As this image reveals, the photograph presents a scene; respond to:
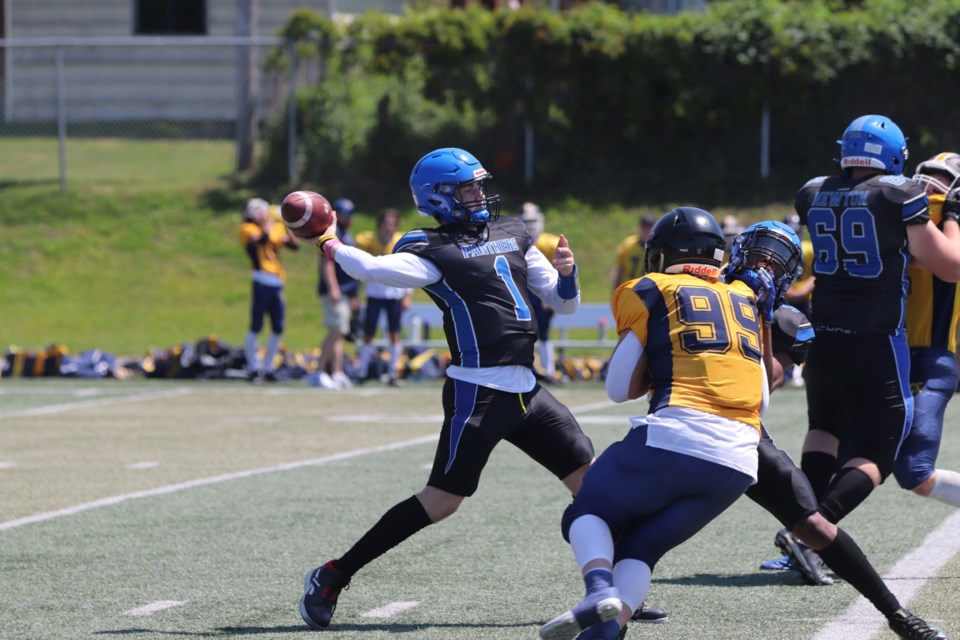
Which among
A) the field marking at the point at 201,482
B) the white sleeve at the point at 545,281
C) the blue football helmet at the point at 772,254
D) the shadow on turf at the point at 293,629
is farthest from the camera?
the field marking at the point at 201,482

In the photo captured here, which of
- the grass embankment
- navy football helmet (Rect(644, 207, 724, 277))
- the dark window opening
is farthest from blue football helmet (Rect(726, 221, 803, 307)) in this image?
the dark window opening

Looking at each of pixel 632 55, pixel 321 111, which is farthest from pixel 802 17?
pixel 321 111

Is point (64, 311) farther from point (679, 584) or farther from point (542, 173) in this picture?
point (679, 584)

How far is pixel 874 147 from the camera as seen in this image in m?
5.64

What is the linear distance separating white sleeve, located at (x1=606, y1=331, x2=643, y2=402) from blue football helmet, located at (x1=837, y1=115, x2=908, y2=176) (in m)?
1.62

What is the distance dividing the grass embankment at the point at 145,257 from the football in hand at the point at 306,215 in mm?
12991

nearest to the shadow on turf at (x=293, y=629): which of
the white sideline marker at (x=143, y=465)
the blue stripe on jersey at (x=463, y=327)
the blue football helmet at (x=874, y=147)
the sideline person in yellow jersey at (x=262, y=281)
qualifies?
the blue stripe on jersey at (x=463, y=327)

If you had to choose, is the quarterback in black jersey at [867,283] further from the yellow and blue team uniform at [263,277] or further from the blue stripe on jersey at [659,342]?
the yellow and blue team uniform at [263,277]

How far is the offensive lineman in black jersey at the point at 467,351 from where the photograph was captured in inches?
208

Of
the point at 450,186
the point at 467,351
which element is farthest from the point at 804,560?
the point at 450,186

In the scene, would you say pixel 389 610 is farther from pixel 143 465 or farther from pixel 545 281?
pixel 143 465

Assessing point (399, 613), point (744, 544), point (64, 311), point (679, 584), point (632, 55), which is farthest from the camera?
point (632, 55)

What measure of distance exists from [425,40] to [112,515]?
15.1m

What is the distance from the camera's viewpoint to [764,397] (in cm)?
466
